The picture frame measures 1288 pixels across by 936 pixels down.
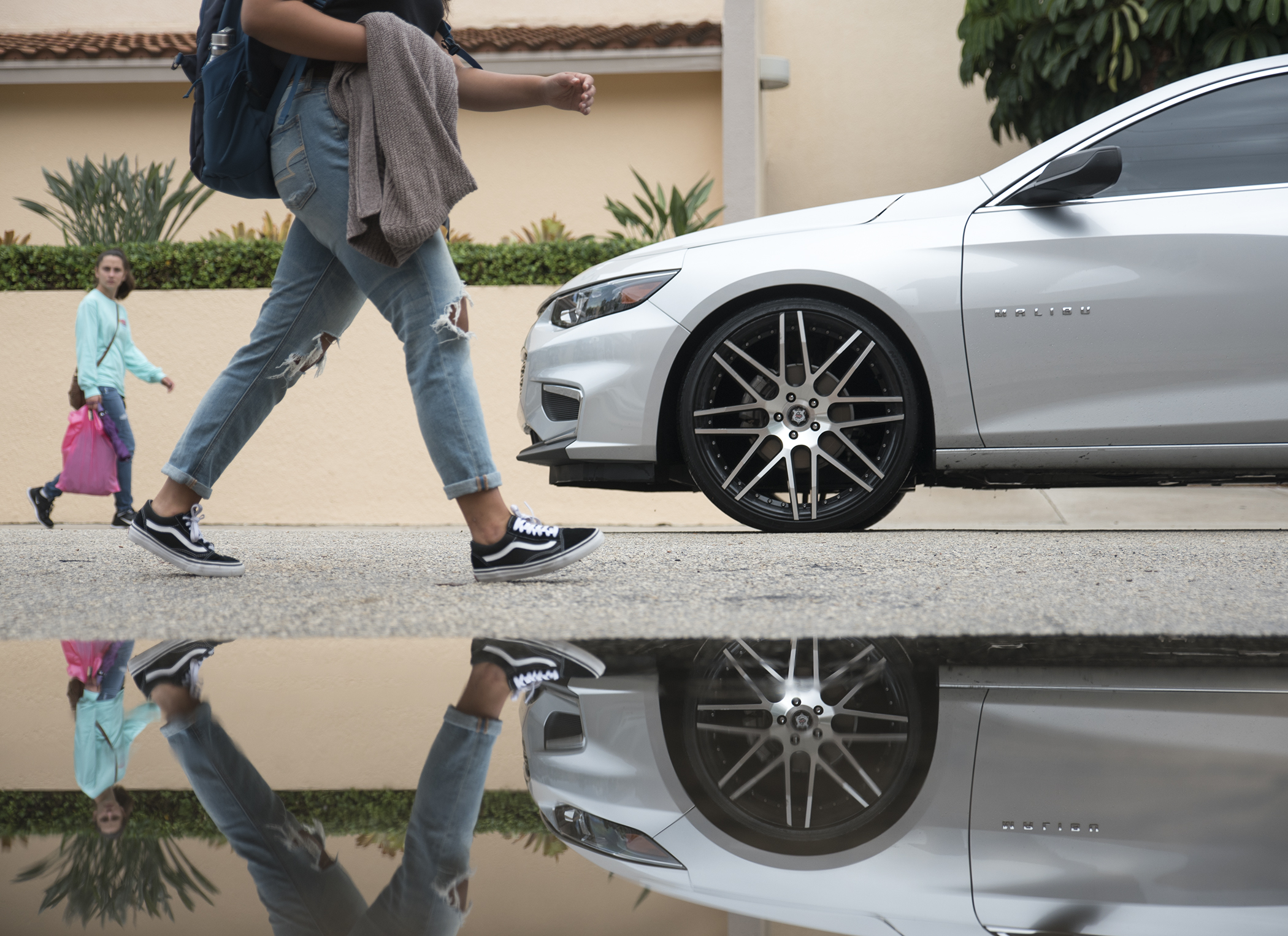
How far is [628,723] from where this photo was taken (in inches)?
58.1

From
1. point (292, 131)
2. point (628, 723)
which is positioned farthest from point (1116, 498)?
point (628, 723)

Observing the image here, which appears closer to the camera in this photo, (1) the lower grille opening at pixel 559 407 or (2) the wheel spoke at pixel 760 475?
(2) the wheel spoke at pixel 760 475

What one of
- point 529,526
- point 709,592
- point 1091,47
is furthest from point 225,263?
point 1091,47

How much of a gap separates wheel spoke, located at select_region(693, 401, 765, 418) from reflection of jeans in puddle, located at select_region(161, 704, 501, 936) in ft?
8.65

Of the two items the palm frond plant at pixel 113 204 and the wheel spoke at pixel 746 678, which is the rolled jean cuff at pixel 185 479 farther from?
the palm frond plant at pixel 113 204

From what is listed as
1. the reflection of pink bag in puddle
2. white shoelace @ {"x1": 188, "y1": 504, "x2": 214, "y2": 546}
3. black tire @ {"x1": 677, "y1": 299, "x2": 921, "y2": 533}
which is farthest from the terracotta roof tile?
the reflection of pink bag in puddle

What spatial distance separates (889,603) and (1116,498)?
5747 millimetres

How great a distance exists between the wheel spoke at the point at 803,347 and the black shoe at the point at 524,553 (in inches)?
56.8

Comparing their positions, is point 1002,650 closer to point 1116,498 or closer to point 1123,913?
point 1123,913

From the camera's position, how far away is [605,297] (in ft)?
14.0

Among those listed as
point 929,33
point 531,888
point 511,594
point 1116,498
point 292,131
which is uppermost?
point 929,33

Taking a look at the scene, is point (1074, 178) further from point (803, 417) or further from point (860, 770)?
point (860, 770)

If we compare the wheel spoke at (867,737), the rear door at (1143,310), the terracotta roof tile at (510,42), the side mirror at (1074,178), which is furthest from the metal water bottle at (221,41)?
the terracotta roof tile at (510,42)

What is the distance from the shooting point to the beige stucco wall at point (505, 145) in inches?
425
